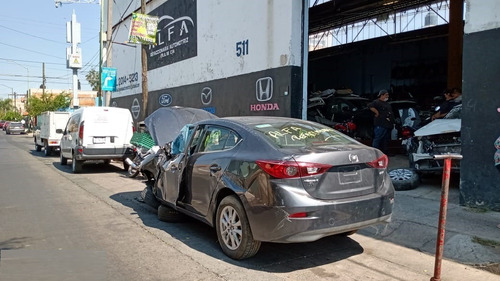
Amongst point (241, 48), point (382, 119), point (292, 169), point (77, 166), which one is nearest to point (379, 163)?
point (292, 169)

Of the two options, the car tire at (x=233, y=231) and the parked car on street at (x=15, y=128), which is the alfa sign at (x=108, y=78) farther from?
the parked car on street at (x=15, y=128)

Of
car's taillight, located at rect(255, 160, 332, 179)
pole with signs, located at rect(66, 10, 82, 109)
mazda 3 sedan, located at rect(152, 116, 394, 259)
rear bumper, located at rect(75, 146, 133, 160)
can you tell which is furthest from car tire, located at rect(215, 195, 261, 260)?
pole with signs, located at rect(66, 10, 82, 109)

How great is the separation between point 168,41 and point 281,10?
29.5ft

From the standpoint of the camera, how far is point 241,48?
1251 cm

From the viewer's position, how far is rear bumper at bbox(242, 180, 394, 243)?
396 cm

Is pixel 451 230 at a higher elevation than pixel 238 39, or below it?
below

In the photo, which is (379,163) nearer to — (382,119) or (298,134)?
(298,134)

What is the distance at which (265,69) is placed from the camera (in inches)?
448

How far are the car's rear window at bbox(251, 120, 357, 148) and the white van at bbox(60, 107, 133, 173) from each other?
8.26m

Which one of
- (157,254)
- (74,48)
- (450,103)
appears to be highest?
(74,48)

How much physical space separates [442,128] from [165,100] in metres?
13.4

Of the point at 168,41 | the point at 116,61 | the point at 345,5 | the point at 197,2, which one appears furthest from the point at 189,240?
the point at 116,61

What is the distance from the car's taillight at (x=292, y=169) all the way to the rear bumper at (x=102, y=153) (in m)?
9.02

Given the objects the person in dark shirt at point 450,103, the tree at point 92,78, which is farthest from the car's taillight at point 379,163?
the tree at point 92,78
